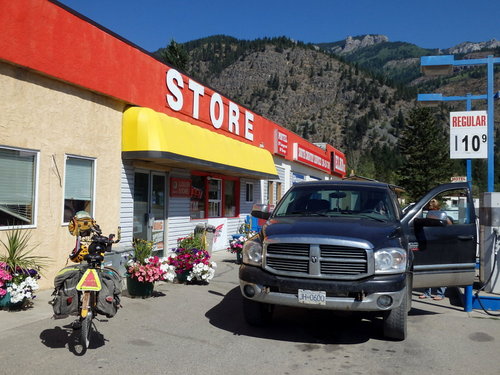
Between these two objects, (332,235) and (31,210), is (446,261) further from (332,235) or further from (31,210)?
(31,210)

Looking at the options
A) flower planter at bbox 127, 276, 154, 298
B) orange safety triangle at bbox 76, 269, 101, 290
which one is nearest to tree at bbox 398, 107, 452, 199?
flower planter at bbox 127, 276, 154, 298

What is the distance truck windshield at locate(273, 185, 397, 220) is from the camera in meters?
6.20

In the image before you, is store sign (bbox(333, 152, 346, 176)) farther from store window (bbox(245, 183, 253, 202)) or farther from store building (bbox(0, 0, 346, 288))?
store building (bbox(0, 0, 346, 288))

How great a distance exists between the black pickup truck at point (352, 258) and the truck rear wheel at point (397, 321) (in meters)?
0.01

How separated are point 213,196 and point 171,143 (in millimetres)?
4965

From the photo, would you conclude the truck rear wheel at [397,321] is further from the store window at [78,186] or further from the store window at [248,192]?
the store window at [248,192]

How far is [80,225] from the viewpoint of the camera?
5.21 m

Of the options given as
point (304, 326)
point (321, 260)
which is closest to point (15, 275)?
point (304, 326)

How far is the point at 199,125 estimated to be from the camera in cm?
1308

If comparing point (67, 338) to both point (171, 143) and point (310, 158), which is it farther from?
point (310, 158)

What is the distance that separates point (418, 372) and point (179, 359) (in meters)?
2.39

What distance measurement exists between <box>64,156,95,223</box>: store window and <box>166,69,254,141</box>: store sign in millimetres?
3294

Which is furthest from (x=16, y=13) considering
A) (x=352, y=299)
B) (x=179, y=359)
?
(x=352, y=299)

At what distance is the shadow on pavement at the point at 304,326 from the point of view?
5.62m
